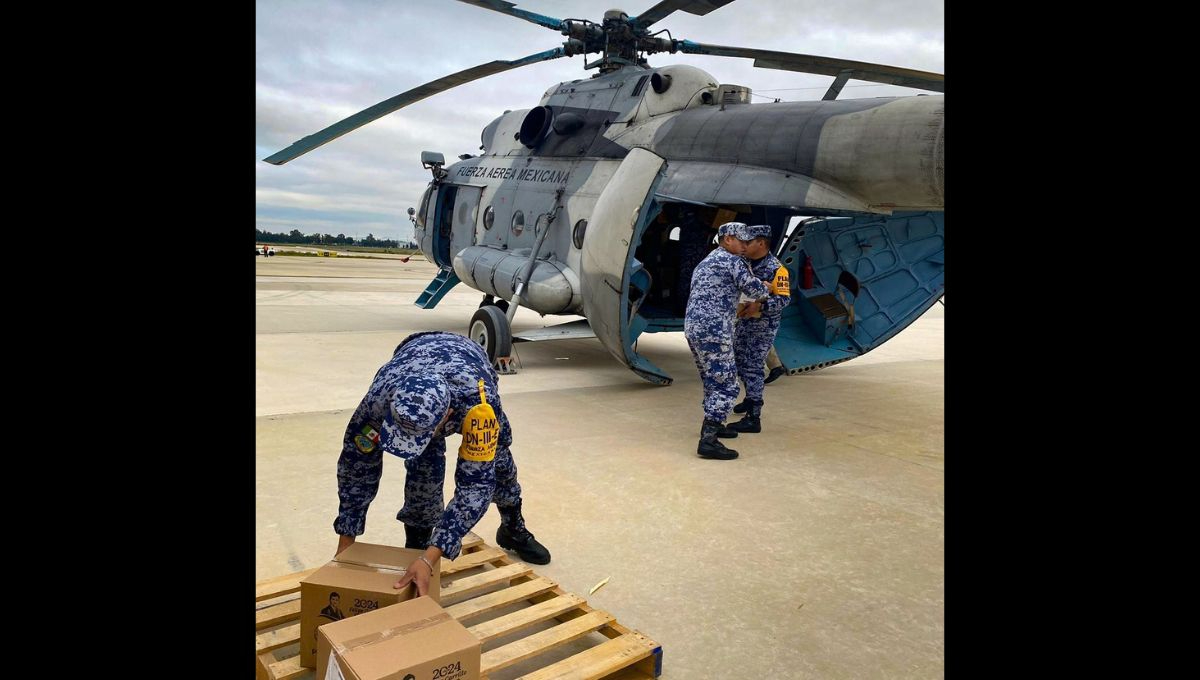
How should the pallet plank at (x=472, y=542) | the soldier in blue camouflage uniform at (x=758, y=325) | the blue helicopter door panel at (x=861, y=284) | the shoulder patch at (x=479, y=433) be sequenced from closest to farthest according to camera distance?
the shoulder patch at (x=479, y=433), the pallet plank at (x=472, y=542), the soldier in blue camouflage uniform at (x=758, y=325), the blue helicopter door panel at (x=861, y=284)

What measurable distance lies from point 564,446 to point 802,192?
295 centimetres

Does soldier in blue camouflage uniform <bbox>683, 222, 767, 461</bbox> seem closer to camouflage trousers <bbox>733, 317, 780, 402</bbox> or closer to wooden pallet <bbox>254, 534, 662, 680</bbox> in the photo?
camouflage trousers <bbox>733, 317, 780, 402</bbox>

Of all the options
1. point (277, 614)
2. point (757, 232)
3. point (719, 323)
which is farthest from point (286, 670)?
point (757, 232)

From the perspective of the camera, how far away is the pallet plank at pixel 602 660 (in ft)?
7.66

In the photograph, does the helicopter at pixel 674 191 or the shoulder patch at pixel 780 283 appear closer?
the shoulder patch at pixel 780 283

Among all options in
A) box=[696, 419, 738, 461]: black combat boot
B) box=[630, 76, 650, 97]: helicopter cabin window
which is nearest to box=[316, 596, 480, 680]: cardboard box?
box=[696, 419, 738, 461]: black combat boot

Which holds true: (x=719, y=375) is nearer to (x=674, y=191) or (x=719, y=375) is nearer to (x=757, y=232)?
(x=757, y=232)

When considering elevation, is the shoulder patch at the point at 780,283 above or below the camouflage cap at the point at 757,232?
below

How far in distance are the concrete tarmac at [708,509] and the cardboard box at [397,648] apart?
0.85 meters

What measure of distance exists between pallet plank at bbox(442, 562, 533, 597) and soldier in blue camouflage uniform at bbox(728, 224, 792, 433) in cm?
321

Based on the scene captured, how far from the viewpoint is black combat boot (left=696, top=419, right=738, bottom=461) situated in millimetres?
5168

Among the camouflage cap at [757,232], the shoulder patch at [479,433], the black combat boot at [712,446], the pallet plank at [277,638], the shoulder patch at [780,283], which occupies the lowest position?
the pallet plank at [277,638]

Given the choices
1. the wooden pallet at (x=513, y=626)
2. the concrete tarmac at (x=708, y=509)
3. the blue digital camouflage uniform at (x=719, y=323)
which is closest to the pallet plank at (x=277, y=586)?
the wooden pallet at (x=513, y=626)

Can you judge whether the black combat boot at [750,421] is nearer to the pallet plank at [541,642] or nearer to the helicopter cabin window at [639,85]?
the pallet plank at [541,642]
